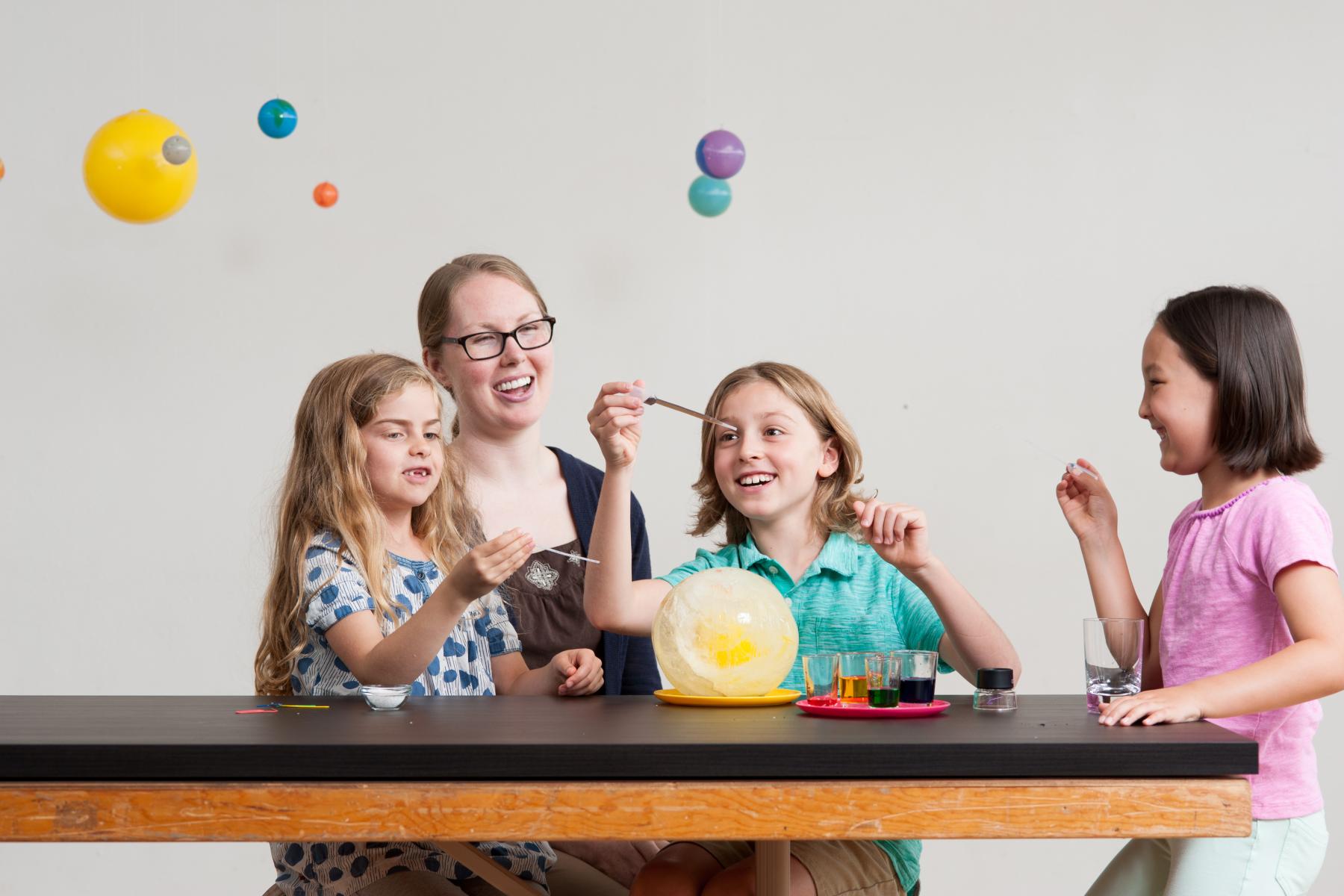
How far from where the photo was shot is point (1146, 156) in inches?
137

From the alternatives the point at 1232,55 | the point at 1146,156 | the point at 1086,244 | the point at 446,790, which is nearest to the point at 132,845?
the point at 446,790

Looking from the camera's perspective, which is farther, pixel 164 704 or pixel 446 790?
pixel 164 704

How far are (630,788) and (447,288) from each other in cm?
136

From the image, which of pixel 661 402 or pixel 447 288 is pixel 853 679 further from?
pixel 447 288

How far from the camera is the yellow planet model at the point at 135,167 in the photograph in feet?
7.57

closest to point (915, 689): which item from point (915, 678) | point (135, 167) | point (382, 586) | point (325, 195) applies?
point (915, 678)

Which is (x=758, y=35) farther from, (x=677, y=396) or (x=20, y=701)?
(x=20, y=701)

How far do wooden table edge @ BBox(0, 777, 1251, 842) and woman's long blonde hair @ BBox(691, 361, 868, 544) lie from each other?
0.88 m

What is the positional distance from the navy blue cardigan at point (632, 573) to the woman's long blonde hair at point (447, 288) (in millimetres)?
252

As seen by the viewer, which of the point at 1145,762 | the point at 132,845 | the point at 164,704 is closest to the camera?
the point at 1145,762

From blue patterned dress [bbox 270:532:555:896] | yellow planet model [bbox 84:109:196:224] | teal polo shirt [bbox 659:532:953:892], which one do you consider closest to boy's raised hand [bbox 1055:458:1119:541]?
teal polo shirt [bbox 659:532:953:892]

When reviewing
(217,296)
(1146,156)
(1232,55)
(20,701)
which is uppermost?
(1232,55)

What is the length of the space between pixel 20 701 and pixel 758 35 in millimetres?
2524

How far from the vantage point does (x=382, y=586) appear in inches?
77.5
